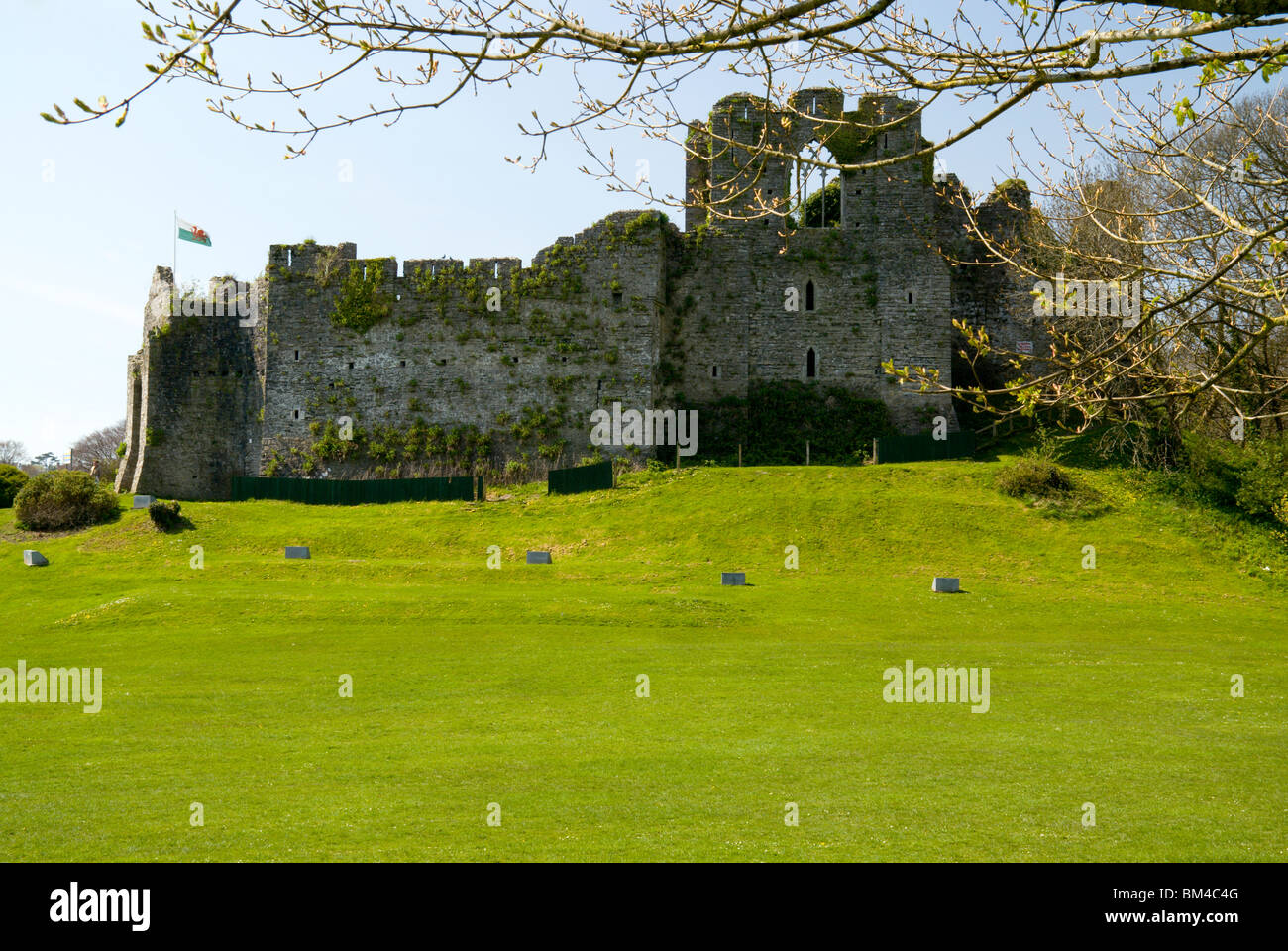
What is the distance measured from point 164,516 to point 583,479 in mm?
12450

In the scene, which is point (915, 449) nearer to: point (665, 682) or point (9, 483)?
point (665, 682)

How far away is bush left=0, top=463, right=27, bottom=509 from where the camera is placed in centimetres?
3906

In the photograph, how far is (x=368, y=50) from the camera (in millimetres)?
6816

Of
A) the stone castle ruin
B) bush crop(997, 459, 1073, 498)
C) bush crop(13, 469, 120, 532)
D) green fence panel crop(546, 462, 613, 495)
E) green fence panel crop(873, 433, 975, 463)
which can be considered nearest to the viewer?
bush crop(997, 459, 1073, 498)

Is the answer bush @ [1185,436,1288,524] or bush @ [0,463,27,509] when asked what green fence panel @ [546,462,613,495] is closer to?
bush @ [1185,436,1288,524]

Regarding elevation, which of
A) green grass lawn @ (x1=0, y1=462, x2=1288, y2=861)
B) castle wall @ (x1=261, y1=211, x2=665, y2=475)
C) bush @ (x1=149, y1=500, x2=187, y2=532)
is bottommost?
green grass lawn @ (x1=0, y1=462, x2=1288, y2=861)

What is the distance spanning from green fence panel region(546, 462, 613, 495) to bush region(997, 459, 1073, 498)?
12114 millimetres

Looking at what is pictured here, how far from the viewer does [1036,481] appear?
105 ft

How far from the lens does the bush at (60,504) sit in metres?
34.2

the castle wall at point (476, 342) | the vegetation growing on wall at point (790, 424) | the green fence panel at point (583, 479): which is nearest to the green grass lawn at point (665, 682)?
the green fence panel at point (583, 479)

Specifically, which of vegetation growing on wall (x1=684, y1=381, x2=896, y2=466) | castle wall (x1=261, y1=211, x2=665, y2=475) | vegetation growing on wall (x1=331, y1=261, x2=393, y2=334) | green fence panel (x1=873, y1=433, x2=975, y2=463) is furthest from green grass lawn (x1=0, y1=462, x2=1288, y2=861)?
vegetation growing on wall (x1=331, y1=261, x2=393, y2=334)

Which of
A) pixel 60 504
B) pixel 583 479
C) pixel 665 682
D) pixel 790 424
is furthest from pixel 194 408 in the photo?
pixel 665 682

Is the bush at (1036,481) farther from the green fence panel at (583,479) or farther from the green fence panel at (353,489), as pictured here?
the green fence panel at (353,489)

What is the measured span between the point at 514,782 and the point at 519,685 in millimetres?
5127
